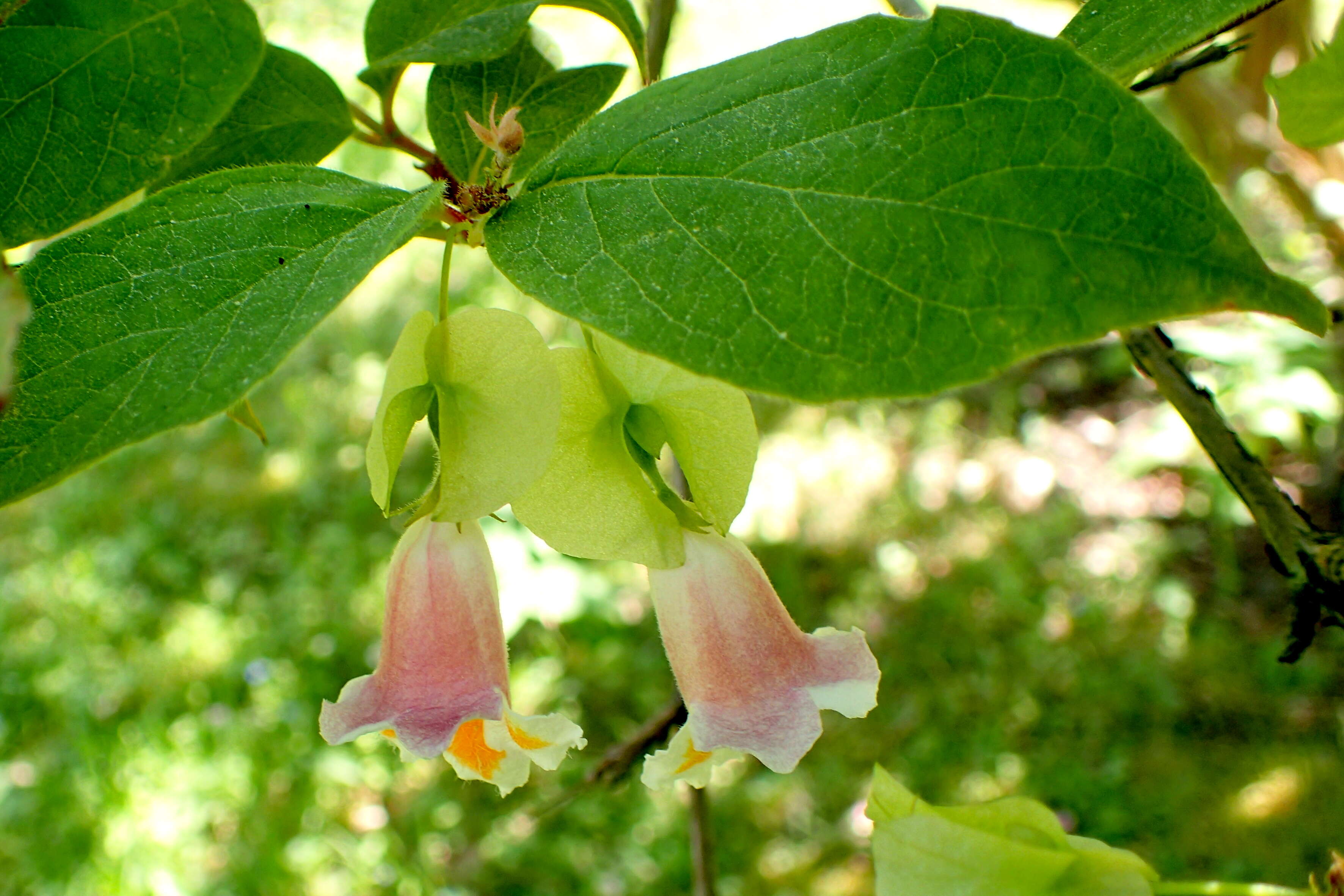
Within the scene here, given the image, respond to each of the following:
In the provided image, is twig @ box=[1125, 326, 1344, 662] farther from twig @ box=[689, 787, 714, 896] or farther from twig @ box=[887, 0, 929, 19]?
twig @ box=[689, 787, 714, 896]

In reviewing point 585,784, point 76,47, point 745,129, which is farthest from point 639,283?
point 585,784

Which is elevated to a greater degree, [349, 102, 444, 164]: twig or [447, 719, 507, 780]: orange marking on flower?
[349, 102, 444, 164]: twig

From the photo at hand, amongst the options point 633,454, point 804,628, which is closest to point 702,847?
point 633,454

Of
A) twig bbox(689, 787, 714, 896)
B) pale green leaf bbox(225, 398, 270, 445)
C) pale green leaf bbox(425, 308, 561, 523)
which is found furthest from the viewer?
twig bbox(689, 787, 714, 896)

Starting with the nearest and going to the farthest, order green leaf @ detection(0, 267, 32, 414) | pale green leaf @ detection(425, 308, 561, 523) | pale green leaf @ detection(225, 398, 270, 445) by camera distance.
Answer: green leaf @ detection(0, 267, 32, 414) < pale green leaf @ detection(425, 308, 561, 523) < pale green leaf @ detection(225, 398, 270, 445)

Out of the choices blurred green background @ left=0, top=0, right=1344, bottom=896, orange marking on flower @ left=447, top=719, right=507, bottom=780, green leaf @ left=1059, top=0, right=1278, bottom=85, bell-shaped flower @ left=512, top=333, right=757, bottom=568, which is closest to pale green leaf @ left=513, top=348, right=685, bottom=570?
bell-shaped flower @ left=512, top=333, right=757, bottom=568

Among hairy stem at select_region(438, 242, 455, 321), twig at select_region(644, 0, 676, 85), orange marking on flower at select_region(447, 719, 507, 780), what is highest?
twig at select_region(644, 0, 676, 85)

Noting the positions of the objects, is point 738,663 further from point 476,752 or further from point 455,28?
point 455,28
